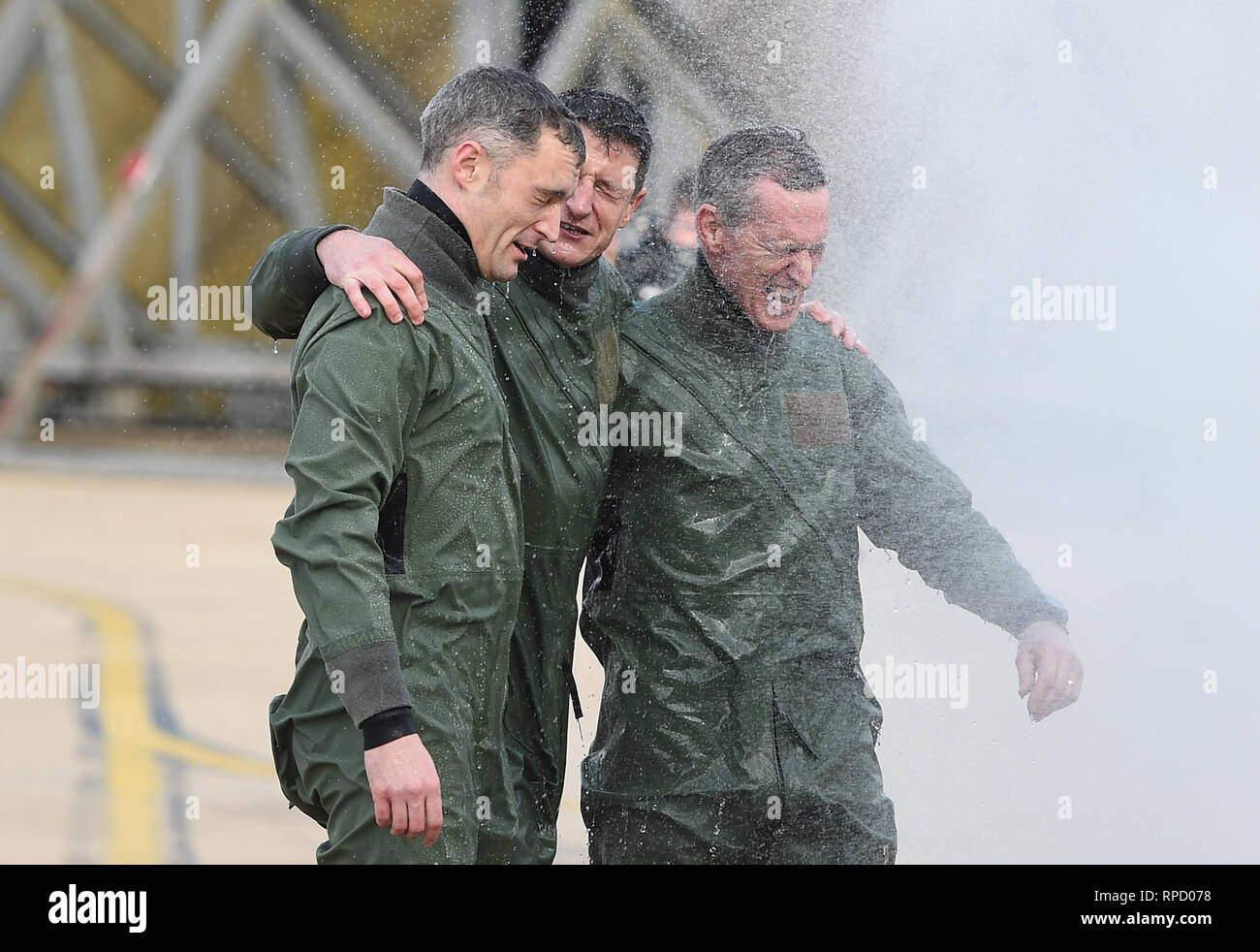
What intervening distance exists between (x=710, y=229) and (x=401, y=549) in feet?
2.91

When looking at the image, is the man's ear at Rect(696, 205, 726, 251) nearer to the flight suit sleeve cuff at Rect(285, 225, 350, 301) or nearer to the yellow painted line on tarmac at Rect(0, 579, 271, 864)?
the flight suit sleeve cuff at Rect(285, 225, 350, 301)

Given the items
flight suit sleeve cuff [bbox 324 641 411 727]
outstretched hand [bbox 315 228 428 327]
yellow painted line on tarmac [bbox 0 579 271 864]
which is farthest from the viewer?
yellow painted line on tarmac [bbox 0 579 271 864]

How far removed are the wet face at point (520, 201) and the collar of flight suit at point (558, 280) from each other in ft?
0.91

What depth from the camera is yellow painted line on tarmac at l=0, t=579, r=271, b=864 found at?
505 centimetres

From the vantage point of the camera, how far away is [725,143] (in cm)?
287

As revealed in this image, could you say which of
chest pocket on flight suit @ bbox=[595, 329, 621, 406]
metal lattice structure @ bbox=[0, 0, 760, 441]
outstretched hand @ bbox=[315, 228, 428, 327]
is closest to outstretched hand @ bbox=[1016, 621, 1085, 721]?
chest pocket on flight suit @ bbox=[595, 329, 621, 406]

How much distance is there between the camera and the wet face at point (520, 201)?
2.35 meters

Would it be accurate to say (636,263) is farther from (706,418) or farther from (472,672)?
(472,672)

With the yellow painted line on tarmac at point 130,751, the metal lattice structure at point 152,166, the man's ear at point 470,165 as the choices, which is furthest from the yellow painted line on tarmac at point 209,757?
the metal lattice structure at point 152,166

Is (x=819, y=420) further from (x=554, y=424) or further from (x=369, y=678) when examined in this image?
(x=369, y=678)

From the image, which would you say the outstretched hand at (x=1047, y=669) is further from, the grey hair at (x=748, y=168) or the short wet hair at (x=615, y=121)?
the short wet hair at (x=615, y=121)

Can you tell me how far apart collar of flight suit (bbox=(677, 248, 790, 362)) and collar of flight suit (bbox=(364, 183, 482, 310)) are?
554 mm

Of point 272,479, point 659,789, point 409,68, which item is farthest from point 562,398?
point 272,479

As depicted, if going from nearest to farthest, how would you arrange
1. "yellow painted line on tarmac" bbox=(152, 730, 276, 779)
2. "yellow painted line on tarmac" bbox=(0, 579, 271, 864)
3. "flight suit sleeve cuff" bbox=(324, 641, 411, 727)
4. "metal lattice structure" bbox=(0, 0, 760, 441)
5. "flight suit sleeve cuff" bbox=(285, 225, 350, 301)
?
"flight suit sleeve cuff" bbox=(324, 641, 411, 727) < "flight suit sleeve cuff" bbox=(285, 225, 350, 301) < "yellow painted line on tarmac" bbox=(0, 579, 271, 864) < "yellow painted line on tarmac" bbox=(152, 730, 276, 779) < "metal lattice structure" bbox=(0, 0, 760, 441)
